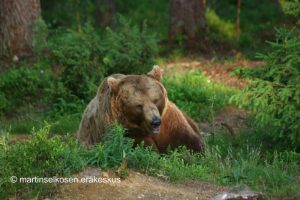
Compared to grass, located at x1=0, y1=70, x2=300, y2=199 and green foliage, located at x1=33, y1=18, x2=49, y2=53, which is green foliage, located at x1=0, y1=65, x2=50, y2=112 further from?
grass, located at x1=0, y1=70, x2=300, y2=199

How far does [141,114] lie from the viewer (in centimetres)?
735

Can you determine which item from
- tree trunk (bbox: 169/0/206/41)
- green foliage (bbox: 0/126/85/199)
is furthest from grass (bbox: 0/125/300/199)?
tree trunk (bbox: 169/0/206/41)

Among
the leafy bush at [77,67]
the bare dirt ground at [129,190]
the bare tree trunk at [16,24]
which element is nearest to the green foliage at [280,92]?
the bare dirt ground at [129,190]

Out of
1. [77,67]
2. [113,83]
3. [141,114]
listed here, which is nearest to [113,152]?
[141,114]

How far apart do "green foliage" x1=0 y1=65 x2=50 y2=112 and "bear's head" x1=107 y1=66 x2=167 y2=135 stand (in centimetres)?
445

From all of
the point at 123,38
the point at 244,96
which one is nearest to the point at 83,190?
the point at 244,96

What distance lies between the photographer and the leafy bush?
11430 millimetres

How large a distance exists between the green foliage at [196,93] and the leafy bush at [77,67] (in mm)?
1249

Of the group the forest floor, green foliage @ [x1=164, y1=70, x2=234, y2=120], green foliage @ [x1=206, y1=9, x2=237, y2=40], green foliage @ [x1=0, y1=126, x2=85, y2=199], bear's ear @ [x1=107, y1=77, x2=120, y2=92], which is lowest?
green foliage @ [x1=164, y1=70, x2=234, y2=120]

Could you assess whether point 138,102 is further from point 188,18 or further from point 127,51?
point 188,18

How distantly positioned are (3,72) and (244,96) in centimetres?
531

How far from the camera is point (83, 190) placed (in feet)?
19.6

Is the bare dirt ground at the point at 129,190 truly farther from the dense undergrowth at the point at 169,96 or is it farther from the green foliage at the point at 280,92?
the green foliage at the point at 280,92

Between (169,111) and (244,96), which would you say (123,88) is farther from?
(244,96)
